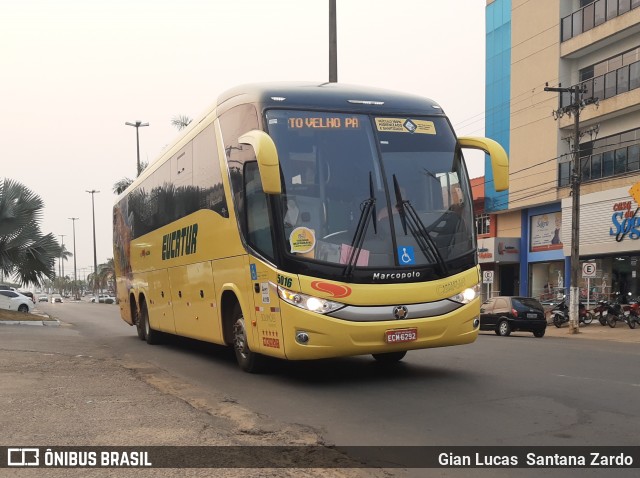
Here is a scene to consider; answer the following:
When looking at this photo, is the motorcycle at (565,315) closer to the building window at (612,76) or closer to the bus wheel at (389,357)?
the building window at (612,76)

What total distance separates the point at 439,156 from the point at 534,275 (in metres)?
28.1

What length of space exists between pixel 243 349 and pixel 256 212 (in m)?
2.26

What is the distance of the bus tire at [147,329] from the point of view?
16.0 metres

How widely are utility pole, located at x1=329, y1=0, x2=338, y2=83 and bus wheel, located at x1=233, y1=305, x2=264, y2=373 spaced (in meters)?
11.1

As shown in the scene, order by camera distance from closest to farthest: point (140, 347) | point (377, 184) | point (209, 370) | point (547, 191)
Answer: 1. point (377, 184)
2. point (209, 370)
3. point (140, 347)
4. point (547, 191)

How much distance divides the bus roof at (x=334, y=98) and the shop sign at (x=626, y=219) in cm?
2023

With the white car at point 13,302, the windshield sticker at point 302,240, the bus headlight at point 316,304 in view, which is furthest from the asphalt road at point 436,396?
the white car at point 13,302

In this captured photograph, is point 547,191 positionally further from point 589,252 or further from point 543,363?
point 543,363

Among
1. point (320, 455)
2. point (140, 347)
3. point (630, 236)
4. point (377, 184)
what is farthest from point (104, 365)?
point (630, 236)

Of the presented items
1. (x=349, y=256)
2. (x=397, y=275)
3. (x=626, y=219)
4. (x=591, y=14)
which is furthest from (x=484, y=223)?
(x=349, y=256)

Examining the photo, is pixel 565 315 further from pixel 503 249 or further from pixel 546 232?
pixel 503 249

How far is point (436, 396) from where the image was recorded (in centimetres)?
772

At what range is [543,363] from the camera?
11180mm

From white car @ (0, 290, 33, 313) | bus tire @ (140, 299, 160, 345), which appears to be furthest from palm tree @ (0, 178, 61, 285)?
white car @ (0, 290, 33, 313)
